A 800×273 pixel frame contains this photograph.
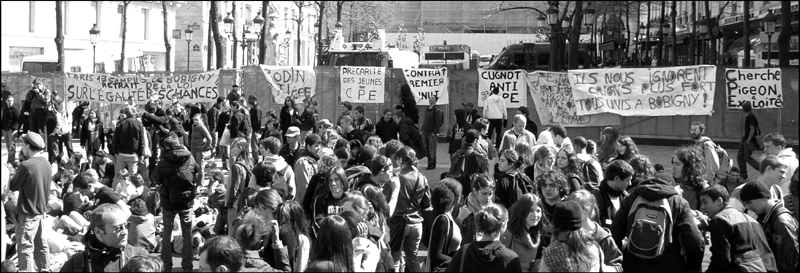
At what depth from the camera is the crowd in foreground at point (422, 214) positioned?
18.0ft

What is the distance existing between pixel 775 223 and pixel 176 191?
4.98 metres

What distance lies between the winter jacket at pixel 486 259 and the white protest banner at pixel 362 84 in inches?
625

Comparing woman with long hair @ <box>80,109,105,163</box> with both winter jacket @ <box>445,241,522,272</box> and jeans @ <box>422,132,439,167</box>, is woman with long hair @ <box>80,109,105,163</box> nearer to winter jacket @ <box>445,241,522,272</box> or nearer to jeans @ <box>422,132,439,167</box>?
jeans @ <box>422,132,439,167</box>

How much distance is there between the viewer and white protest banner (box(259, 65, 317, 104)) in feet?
71.6

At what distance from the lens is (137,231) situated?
725cm

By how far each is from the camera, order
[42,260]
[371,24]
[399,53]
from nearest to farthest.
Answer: [42,260] → [399,53] → [371,24]

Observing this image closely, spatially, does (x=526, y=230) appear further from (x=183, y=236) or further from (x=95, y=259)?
(x=183, y=236)

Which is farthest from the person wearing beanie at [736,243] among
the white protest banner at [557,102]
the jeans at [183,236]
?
the white protest banner at [557,102]

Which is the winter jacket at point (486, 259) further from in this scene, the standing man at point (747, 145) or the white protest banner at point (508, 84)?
the white protest banner at point (508, 84)

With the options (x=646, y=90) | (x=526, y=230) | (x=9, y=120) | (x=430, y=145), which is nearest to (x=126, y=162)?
(x=9, y=120)

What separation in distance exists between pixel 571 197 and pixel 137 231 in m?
3.32

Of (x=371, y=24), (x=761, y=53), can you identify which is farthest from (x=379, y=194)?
(x=371, y=24)

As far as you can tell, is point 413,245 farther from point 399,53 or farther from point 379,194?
point 399,53

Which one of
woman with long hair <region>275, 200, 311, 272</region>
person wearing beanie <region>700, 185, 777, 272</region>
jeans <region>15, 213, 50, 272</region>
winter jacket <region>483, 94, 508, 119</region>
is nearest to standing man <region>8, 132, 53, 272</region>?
jeans <region>15, 213, 50, 272</region>
